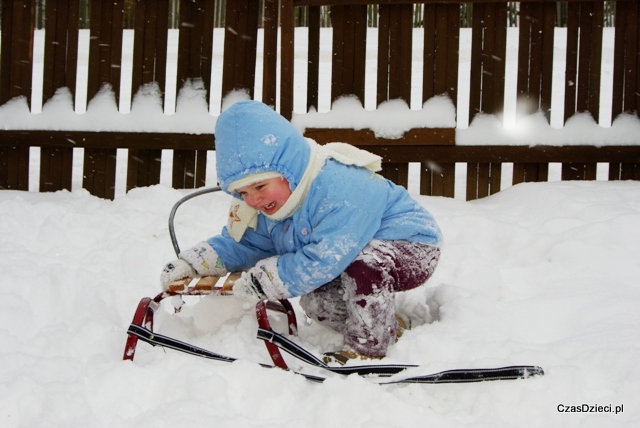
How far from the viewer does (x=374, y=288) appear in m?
2.11

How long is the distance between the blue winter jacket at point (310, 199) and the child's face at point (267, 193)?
1.3 inches

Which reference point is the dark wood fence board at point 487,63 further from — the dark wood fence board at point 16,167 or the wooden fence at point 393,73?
the dark wood fence board at point 16,167

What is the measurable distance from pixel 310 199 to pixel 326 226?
0.11 meters

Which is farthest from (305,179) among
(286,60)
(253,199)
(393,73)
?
(393,73)

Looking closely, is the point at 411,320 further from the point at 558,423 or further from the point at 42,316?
the point at 42,316

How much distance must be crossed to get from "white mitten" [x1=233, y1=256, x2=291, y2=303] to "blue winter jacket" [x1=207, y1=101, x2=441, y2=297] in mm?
28

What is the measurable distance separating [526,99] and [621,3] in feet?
2.70

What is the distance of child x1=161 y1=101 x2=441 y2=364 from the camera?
6.68 ft

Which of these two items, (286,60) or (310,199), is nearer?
(310,199)

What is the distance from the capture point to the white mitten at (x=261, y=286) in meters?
2.06

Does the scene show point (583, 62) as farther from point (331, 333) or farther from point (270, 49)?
point (331, 333)

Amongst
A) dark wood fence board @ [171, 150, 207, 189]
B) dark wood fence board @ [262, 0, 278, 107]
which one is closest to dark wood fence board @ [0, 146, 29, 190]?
dark wood fence board @ [171, 150, 207, 189]

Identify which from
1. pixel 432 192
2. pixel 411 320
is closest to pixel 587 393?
pixel 411 320

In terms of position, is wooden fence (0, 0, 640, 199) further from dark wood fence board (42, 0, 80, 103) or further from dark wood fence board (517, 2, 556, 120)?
dark wood fence board (42, 0, 80, 103)
